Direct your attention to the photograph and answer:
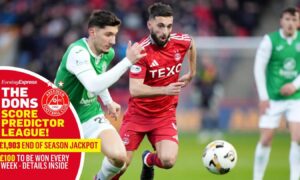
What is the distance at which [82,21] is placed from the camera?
74.4ft

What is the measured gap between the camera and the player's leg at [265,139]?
11.0 meters

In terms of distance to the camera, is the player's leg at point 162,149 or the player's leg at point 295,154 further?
the player's leg at point 295,154

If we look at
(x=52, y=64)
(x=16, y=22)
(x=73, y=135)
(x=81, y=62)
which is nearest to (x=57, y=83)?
(x=81, y=62)

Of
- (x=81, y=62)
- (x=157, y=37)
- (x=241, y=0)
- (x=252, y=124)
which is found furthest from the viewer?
(x=241, y=0)

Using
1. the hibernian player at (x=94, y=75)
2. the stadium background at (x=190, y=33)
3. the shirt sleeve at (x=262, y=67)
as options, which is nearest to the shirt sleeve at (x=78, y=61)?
the hibernian player at (x=94, y=75)

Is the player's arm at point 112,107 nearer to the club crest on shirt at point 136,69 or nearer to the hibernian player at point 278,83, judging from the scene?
the club crest on shirt at point 136,69

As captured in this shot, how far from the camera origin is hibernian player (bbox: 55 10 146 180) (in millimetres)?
8445

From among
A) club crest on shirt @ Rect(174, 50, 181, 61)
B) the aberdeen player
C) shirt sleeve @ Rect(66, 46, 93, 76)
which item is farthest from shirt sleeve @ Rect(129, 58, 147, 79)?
shirt sleeve @ Rect(66, 46, 93, 76)

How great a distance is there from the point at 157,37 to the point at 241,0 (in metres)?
15.5

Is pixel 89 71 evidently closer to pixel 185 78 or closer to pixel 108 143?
pixel 108 143

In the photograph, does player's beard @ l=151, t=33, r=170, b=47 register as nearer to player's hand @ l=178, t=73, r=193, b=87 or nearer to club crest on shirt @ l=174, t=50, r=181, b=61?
club crest on shirt @ l=174, t=50, r=181, b=61

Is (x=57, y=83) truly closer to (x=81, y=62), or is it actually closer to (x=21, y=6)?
(x=81, y=62)

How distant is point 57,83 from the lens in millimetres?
8914

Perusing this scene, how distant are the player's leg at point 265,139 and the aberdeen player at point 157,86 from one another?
5.37ft
